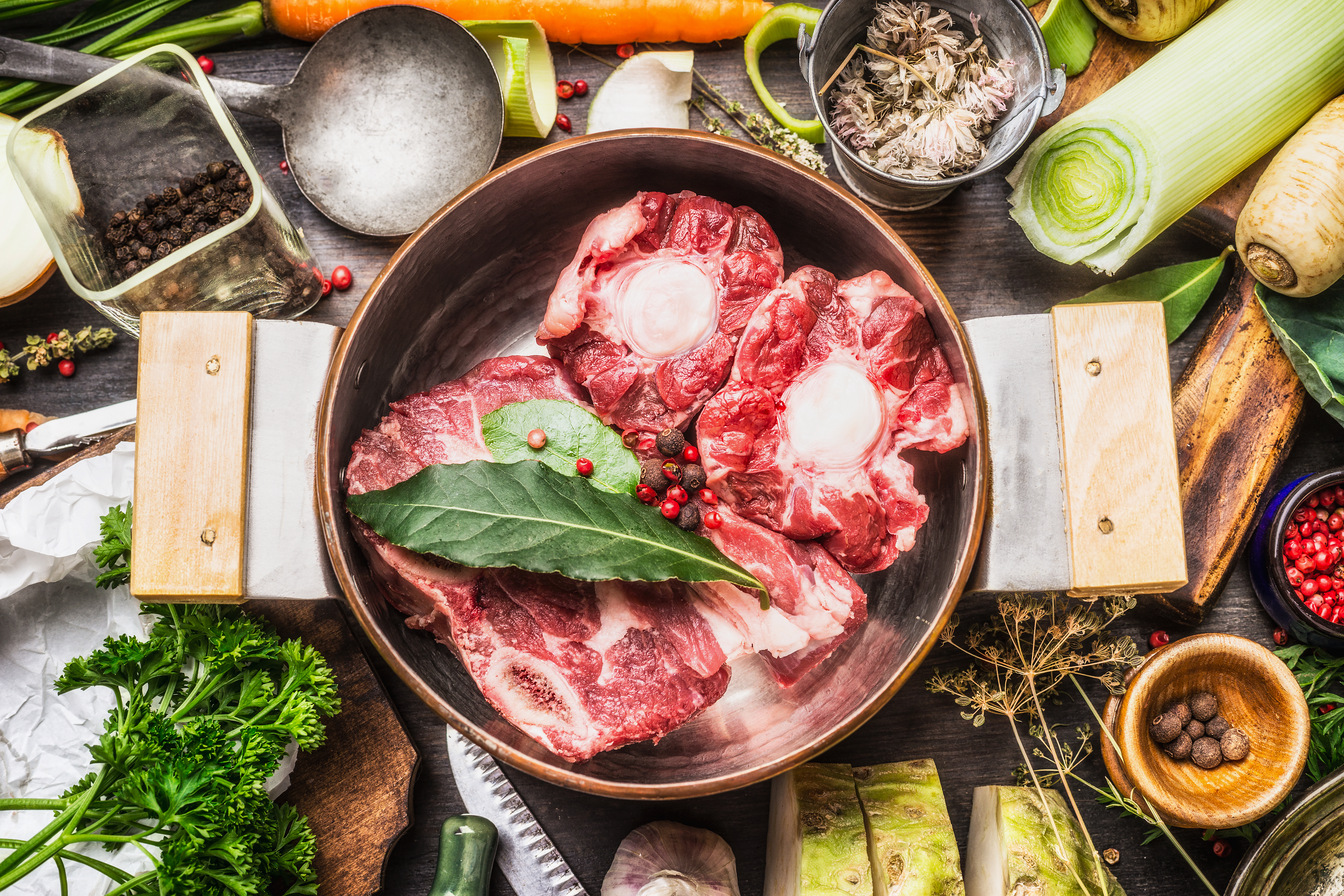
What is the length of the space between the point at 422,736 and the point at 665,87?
6.12 ft

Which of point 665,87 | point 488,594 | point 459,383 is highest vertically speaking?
point 665,87

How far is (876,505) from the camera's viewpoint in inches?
71.4

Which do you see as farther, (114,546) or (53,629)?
(53,629)

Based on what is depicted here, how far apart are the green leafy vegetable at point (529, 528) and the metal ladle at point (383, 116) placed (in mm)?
913

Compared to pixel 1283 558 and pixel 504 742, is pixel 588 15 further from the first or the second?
pixel 1283 558

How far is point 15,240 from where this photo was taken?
216 cm

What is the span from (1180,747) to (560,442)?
5.71 ft

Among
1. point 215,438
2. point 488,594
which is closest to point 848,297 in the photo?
point 488,594

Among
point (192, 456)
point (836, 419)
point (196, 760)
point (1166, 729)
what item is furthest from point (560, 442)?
point (1166, 729)

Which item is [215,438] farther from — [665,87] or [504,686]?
[665,87]

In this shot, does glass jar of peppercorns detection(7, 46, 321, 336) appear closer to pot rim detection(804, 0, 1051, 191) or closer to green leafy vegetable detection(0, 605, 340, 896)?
green leafy vegetable detection(0, 605, 340, 896)

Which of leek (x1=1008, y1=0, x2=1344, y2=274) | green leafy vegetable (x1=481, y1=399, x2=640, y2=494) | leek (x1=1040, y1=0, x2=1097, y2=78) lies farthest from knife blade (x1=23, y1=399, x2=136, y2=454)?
leek (x1=1040, y1=0, x2=1097, y2=78)

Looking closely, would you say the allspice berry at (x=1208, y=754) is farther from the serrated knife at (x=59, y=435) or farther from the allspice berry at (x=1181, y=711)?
the serrated knife at (x=59, y=435)

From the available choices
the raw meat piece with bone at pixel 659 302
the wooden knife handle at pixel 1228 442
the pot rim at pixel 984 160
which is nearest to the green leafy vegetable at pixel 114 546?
the raw meat piece with bone at pixel 659 302
